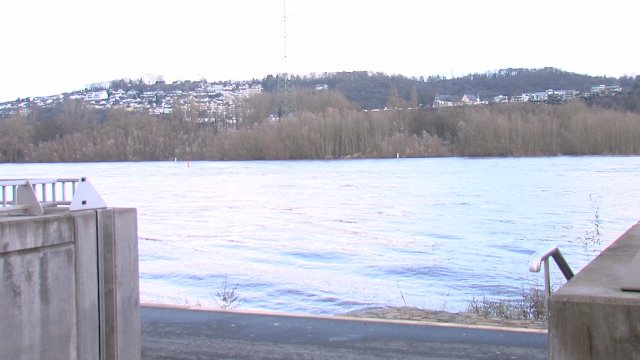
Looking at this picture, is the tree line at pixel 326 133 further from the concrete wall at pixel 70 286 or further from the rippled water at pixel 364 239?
the concrete wall at pixel 70 286

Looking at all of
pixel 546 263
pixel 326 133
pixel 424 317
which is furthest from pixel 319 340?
pixel 326 133

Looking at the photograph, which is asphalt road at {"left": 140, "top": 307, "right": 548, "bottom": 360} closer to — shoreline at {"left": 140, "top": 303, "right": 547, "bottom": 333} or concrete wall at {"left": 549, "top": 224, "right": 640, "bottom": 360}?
shoreline at {"left": 140, "top": 303, "right": 547, "bottom": 333}

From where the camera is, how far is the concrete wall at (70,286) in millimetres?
5480

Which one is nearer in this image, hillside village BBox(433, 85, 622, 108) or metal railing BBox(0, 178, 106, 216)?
metal railing BBox(0, 178, 106, 216)

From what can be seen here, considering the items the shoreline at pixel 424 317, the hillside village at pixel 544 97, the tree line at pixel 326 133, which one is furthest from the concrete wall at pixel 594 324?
the hillside village at pixel 544 97

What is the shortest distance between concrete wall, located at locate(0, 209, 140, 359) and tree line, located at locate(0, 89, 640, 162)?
105870 mm

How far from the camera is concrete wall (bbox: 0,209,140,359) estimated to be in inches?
216

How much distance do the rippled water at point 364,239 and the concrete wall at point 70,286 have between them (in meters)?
6.95

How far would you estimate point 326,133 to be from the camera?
122m

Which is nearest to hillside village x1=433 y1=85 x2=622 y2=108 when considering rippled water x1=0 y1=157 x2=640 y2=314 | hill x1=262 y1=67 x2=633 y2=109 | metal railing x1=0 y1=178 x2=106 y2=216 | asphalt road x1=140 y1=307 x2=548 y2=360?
hill x1=262 y1=67 x2=633 y2=109

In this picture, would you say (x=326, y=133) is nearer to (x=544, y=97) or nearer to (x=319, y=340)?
(x=544, y=97)

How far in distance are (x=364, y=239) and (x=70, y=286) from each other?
1929 centimetres

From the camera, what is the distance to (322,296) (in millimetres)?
15070

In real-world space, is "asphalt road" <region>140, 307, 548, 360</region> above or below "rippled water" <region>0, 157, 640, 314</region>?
above
